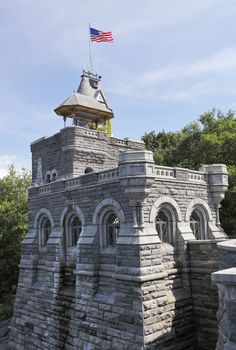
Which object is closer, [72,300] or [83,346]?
[83,346]

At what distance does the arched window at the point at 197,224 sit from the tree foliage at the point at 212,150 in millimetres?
3958

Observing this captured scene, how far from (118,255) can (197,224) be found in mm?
4915

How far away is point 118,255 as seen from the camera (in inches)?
505

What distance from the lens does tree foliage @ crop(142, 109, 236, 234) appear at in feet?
66.0

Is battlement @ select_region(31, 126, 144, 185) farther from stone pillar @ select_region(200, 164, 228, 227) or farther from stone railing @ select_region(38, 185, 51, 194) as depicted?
stone pillar @ select_region(200, 164, 228, 227)

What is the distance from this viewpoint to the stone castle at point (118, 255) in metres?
12.3

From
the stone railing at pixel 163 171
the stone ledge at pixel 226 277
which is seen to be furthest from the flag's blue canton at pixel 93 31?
the stone ledge at pixel 226 277

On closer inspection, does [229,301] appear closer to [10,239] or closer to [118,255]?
[118,255]

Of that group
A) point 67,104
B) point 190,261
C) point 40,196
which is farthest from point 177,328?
point 67,104

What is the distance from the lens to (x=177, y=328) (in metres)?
13.0

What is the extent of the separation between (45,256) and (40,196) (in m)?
3.11

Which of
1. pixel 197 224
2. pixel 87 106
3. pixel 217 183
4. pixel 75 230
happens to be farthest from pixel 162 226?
pixel 87 106

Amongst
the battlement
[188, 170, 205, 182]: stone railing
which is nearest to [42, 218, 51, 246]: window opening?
the battlement

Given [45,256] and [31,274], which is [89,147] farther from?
[31,274]
